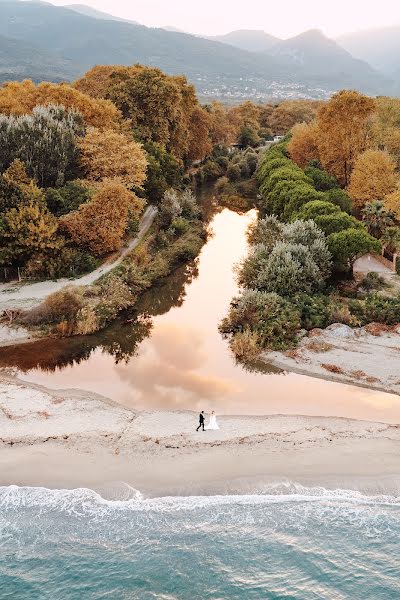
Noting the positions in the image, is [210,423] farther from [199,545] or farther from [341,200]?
[341,200]

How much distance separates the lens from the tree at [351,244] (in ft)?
105

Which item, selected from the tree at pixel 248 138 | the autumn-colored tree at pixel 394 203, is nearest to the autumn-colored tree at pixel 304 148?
the autumn-colored tree at pixel 394 203

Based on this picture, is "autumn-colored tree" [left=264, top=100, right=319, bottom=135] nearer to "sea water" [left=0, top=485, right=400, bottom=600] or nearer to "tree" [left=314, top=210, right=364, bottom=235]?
"tree" [left=314, top=210, right=364, bottom=235]

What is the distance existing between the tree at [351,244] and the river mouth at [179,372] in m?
7.50

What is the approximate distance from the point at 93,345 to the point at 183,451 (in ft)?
36.2

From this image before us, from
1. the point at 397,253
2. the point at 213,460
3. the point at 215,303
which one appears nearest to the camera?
the point at 213,460

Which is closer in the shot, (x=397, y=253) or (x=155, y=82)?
(x=397, y=253)

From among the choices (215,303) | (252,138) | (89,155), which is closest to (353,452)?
(215,303)

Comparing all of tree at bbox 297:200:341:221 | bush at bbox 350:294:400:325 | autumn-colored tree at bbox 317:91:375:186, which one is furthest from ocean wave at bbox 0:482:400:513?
autumn-colored tree at bbox 317:91:375:186

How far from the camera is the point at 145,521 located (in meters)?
16.6

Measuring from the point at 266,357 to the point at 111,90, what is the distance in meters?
40.7

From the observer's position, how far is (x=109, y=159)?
4203 centimetres

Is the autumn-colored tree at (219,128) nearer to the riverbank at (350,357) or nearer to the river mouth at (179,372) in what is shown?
the river mouth at (179,372)

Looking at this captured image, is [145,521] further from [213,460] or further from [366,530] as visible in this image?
[366,530]
